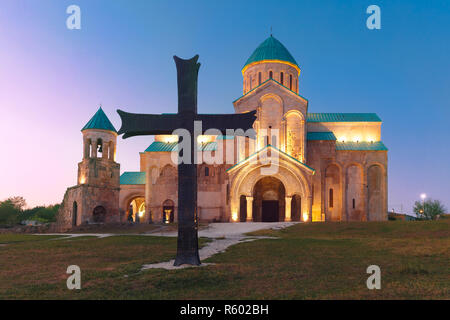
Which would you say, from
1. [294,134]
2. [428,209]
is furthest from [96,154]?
[428,209]

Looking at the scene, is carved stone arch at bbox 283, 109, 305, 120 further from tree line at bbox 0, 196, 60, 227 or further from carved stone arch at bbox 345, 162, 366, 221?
tree line at bbox 0, 196, 60, 227

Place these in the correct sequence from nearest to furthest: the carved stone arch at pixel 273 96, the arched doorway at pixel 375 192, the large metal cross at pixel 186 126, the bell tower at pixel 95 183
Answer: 1. the large metal cross at pixel 186 126
2. the bell tower at pixel 95 183
3. the carved stone arch at pixel 273 96
4. the arched doorway at pixel 375 192

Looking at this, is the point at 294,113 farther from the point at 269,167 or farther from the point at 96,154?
the point at 96,154

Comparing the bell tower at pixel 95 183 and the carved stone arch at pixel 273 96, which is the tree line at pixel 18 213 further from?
the carved stone arch at pixel 273 96

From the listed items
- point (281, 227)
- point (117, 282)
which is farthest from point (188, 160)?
point (281, 227)

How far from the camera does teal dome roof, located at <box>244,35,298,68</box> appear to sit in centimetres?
3600

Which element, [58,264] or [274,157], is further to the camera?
[274,157]

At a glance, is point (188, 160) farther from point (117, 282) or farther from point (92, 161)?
point (92, 161)

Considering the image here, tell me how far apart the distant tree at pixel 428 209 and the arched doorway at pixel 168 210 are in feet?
98.9

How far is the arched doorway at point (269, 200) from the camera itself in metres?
33.6

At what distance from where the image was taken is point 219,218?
35.2 meters

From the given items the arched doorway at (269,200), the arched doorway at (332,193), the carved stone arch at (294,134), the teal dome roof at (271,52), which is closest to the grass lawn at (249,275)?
the carved stone arch at (294,134)

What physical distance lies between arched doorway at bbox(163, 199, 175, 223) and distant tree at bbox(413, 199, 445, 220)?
1187 inches
